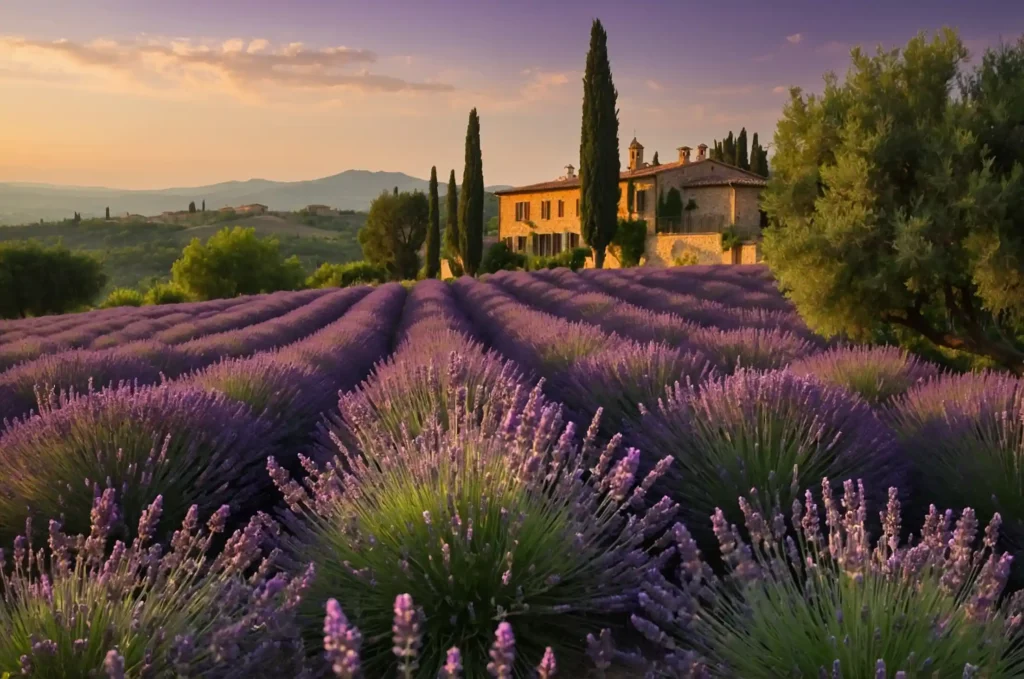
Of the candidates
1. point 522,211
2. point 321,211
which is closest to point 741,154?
point 522,211

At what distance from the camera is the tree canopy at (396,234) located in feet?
157

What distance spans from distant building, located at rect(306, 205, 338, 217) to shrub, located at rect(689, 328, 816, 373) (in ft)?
331

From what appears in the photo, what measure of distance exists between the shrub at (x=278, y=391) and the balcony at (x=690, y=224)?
109 feet

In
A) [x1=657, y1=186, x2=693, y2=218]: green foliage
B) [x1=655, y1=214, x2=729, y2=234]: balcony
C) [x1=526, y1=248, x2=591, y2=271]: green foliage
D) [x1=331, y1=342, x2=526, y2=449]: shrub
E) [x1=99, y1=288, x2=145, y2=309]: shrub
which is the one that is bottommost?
[x1=99, y1=288, x2=145, y2=309]: shrub

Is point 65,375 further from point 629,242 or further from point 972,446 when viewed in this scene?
point 629,242

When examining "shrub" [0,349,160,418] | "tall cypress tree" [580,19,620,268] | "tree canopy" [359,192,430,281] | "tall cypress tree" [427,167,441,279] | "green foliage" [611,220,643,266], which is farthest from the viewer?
"tree canopy" [359,192,430,281]

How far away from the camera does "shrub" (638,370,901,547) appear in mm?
3305

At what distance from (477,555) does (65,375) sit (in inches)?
189

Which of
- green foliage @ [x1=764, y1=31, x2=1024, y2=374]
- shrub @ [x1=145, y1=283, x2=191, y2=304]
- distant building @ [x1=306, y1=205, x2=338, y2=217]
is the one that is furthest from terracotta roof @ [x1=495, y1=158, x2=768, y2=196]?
distant building @ [x1=306, y1=205, x2=338, y2=217]

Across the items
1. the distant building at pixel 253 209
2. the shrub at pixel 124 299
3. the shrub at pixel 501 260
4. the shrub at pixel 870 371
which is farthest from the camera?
the distant building at pixel 253 209

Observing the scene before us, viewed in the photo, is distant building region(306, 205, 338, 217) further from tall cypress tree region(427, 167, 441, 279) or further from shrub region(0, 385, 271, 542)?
shrub region(0, 385, 271, 542)

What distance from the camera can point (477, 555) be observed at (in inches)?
94.8

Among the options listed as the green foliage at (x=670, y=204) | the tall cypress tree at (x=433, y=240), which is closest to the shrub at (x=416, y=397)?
the green foliage at (x=670, y=204)

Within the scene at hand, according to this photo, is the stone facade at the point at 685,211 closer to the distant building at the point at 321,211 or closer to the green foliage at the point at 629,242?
the green foliage at the point at 629,242
